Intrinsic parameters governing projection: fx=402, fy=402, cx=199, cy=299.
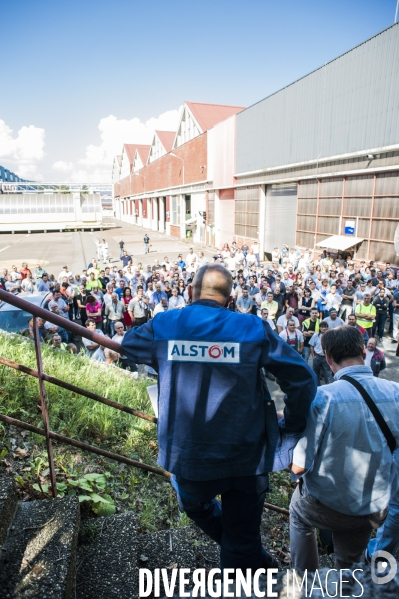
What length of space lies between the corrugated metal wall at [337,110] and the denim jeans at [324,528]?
1652cm

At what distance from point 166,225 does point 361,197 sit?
32444mm

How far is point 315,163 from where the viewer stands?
20344 millimetres

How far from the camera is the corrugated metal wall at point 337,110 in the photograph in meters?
15.6

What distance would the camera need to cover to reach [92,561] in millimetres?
2150

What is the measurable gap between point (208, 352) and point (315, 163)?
20.8 m

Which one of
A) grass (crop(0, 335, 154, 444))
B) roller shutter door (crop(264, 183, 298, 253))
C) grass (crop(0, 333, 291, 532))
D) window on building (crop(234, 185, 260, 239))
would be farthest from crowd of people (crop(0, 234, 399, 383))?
window on building (crop(234, 185, 260, 239))

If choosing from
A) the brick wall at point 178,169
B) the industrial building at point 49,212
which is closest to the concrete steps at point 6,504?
the brick wall at point 178,169

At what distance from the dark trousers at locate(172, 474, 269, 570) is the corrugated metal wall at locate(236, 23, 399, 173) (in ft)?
55.1

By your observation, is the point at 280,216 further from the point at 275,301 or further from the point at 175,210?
the point at 175,210

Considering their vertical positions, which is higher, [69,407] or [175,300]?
[69,407]

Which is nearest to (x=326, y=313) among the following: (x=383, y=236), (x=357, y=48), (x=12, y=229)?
(x=383, y=236)

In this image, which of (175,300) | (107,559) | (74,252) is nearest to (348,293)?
(175,300)

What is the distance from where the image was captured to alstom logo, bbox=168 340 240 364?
1700 millimetres

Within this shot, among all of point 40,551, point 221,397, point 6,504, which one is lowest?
point 40,551
